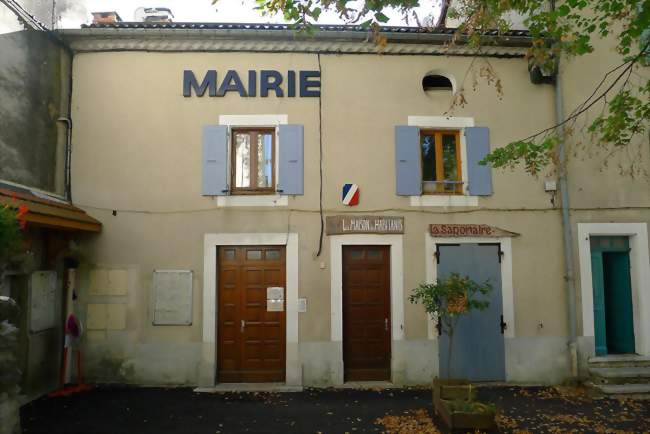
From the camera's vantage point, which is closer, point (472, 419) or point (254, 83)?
point (472, 419)

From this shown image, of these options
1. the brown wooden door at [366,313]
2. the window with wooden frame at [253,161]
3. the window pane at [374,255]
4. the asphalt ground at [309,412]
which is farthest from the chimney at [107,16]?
the asphalt ground at [309,412]

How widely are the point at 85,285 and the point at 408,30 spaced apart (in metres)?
7.16

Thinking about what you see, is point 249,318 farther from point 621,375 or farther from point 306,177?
point 621,375

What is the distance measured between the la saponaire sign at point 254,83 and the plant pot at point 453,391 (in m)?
5.16

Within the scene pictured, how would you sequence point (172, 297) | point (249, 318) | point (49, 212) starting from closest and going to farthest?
1. point (49, 212)
2. point (172, 297)
3. point (249, 318)

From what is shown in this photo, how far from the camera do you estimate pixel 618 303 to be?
8438 millimetres

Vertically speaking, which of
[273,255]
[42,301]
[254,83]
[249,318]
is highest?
[254,83]

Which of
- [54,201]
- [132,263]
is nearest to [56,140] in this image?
[54,201]

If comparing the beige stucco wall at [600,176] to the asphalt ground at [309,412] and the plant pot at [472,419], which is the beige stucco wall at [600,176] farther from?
the plant pot at [472,419]

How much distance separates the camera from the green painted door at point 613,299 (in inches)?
319

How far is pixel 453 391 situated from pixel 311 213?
140 inches

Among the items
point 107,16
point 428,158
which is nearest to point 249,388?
point 428,158

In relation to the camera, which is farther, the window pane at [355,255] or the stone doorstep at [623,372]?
the window pane at [355,255]

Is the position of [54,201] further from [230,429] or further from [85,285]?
[230,429]
